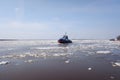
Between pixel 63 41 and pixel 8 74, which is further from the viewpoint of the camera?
pixel 63 41

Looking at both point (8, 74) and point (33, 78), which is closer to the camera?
point (33, 78)

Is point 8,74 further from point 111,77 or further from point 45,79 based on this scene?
point 111,77

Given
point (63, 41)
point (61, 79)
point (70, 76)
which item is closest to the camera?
point (61, 79)

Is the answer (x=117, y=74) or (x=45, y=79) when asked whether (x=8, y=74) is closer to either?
(x=45, y=79)

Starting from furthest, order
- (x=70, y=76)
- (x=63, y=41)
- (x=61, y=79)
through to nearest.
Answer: (x=63, y=41)
(x=70, y=76)
(x=61, y=79)

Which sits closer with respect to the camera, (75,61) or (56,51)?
(75,61)

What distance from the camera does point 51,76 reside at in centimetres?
1254

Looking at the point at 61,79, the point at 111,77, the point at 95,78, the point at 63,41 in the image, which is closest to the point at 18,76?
the point at 61,79

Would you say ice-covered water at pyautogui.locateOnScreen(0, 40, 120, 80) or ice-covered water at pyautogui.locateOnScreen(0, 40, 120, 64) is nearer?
ice-covered water at pyautogui.locateOnScreen(0, 40, 120, 80)

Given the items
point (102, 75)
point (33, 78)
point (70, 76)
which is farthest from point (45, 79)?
point (102, 75)

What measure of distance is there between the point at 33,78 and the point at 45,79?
31.3 inches

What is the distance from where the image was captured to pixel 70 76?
40.9 feet

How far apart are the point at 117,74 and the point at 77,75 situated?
8.88ft

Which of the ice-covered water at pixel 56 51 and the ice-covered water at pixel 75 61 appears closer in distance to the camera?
the ice-covered water at pixel 75 61
